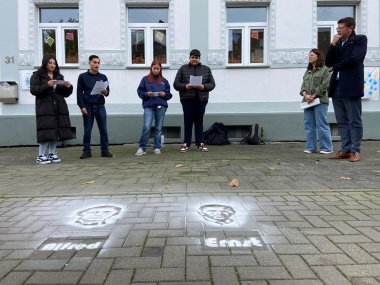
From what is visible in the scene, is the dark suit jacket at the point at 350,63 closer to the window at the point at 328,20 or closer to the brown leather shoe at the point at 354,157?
the brown leather shoe at the point at 354,157

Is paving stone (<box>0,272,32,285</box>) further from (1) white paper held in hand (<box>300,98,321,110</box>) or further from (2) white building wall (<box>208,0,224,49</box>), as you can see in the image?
(2) white building wall (<box>208,0,224,49</box>)

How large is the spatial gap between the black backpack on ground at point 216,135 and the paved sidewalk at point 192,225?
3.65m

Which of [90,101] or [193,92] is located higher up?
[193,92]

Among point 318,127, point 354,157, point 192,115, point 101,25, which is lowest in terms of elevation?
point 354,157

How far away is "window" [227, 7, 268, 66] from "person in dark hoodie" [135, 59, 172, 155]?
9.82ft

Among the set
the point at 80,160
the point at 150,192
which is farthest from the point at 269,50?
the point at 150,192

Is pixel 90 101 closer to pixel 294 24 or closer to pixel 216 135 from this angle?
pixel 216 135

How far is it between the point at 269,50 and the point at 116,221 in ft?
27.2

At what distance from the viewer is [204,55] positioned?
1074 centimetres

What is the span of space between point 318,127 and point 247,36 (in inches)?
155

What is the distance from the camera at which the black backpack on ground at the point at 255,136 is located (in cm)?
1038

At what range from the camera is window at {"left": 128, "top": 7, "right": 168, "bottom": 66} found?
1097cm

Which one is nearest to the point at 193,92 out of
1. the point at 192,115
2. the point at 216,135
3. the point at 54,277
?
the point at 192,115

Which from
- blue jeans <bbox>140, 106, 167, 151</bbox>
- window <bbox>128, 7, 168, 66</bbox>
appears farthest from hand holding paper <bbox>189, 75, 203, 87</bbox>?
window <bbox>128, 7, 168, 66</bbox>
